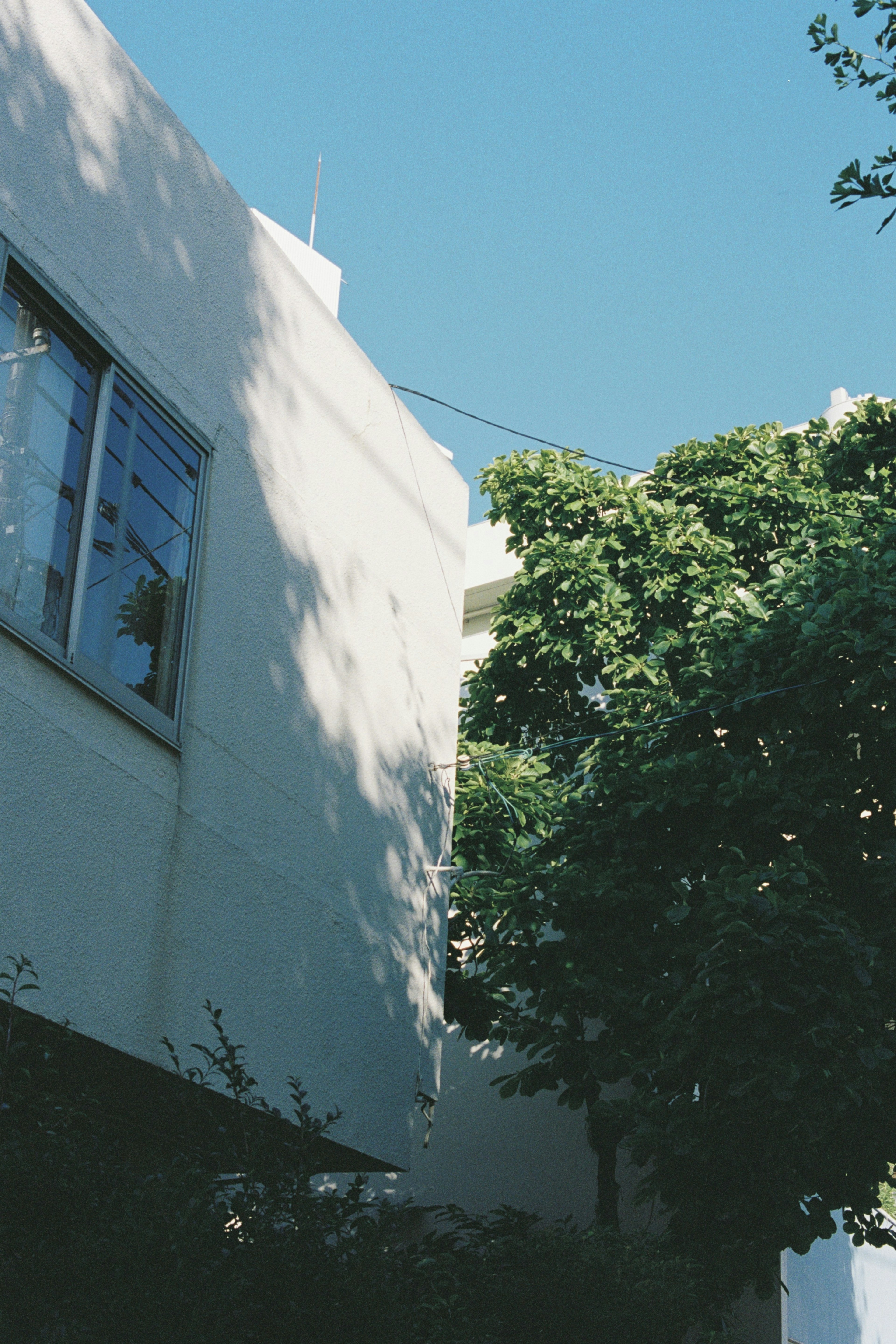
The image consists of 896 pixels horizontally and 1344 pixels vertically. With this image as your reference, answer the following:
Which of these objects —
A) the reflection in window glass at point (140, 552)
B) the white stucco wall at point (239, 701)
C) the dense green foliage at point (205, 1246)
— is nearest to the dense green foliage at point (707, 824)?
the white stucco wall at point (239, 701)

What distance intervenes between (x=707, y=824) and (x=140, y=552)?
536 centimetres

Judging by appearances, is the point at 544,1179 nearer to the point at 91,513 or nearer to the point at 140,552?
the point at 140,552

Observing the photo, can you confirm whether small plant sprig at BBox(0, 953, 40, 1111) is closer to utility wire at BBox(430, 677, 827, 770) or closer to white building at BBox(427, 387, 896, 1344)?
utility wire at BBox(430, 677, 827, 770)

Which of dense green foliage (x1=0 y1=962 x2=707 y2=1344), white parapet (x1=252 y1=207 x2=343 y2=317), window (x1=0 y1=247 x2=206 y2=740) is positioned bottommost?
dense green foliage (x1=0 y1=962 x2=707 y2=1344)

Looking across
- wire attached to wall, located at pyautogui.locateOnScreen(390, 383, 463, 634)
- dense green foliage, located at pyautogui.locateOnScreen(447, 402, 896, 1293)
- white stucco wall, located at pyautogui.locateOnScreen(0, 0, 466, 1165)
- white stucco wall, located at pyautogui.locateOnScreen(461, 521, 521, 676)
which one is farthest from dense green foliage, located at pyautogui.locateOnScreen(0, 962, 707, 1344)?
white stucco wall, located at pyautogui.locateOnScreen(461, 521, 521, 676)

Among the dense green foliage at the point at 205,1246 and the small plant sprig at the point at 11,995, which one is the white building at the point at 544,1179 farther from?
the small plant sprig at the point at 11,995

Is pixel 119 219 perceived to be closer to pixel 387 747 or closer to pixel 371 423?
pixel 371 423

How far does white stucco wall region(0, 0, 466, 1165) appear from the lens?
18.3 feet

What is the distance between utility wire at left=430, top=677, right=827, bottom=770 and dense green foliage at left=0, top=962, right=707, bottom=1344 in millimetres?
3870

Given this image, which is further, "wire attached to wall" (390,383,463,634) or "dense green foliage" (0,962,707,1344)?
"wire attached to wall" (390,383,463,634)

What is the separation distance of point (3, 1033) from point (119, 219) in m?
3.87

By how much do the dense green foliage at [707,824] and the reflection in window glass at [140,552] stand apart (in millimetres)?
3431

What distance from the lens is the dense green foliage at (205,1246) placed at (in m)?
3.75

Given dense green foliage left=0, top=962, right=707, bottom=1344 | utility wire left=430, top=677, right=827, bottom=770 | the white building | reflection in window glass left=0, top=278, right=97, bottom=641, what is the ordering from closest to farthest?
dense green foliage left=0, top=962, right=707, bottom=1344, reflection in window glass left=0, top=278, right=97, bottom=641, utility wire left=430, top=677, right=827, bottom=770, the white building
